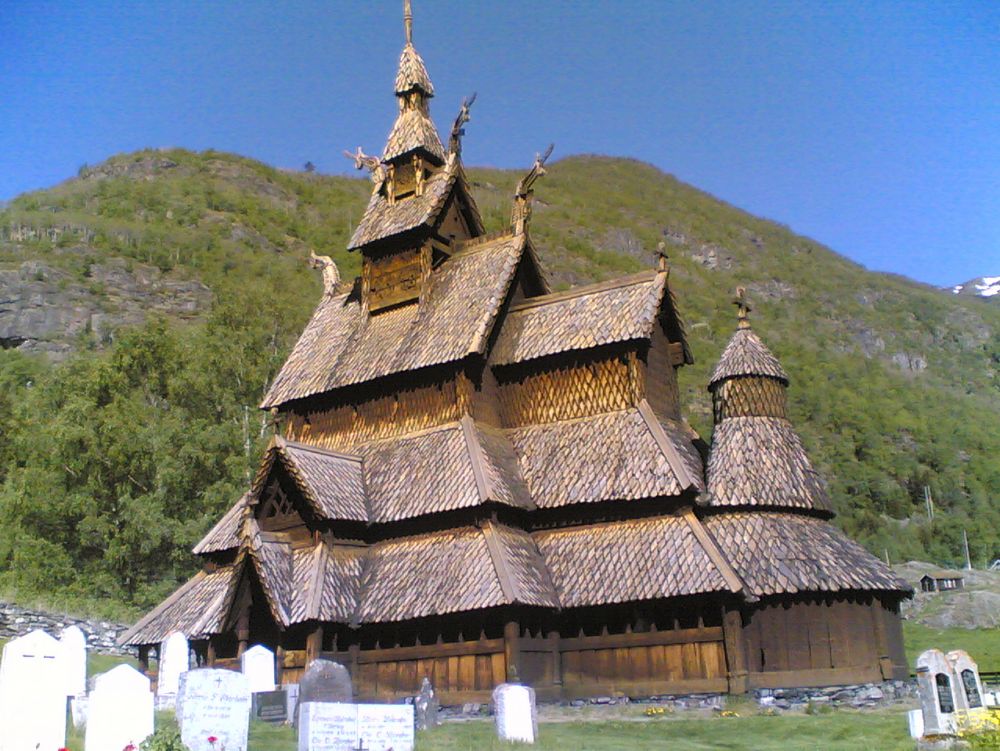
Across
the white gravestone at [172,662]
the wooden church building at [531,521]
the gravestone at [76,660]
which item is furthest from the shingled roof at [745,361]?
the gravestone at [76,660]

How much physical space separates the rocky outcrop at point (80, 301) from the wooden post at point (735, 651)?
7518 cm

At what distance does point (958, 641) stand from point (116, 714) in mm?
44960

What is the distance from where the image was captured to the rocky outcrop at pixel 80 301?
308 feet

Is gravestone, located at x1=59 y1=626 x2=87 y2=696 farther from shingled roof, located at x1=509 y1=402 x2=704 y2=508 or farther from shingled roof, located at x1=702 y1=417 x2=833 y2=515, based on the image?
shingled roof, located at x1=702 y1=417 x2=833 y2=515

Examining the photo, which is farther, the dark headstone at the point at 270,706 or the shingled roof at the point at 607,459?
the shingled roof at the point at 607,459

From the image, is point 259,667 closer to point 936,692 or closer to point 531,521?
point 531,521

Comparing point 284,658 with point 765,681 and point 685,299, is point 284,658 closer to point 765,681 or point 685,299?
point 765,681

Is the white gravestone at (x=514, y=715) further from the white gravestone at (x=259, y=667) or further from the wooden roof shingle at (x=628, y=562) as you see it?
the white gravestone at (x=259, y=667)

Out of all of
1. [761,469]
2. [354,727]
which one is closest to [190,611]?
[354,727]

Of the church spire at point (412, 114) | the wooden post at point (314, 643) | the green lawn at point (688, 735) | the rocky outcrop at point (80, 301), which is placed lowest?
the green lawn at point (688, 735)

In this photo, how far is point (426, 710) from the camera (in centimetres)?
1966

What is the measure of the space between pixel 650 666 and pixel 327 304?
16.8 meters

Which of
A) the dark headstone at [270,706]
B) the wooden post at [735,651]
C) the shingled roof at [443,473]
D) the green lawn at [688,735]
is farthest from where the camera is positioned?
the shingled roof at [443,473]

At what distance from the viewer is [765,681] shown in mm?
21609
